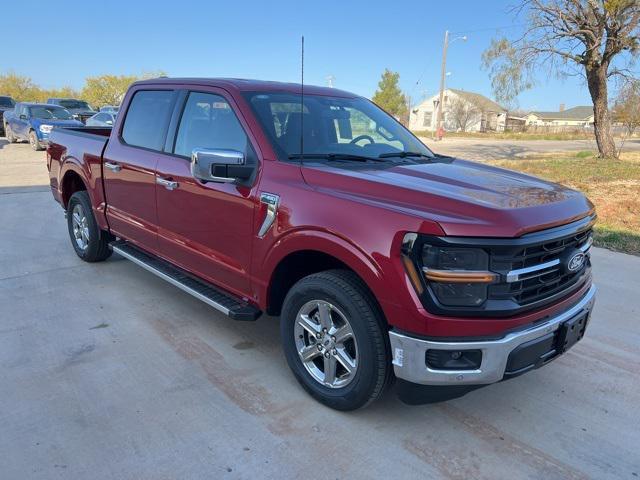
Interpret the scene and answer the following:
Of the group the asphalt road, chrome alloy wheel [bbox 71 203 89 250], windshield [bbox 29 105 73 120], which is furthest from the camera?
the asphalt road

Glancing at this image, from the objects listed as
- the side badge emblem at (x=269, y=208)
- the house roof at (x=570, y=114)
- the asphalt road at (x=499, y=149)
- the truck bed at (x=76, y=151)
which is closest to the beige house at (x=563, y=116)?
the house roof at (x=570, y=114)

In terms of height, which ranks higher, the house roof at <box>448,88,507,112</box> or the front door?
the house roof at <box>448,88,507,112</box>

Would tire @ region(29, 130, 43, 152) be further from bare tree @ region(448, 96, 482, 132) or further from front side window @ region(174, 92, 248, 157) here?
bare tree @ region(448, 96, 482, 132)

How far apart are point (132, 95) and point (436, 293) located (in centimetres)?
374

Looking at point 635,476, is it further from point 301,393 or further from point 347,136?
point 347,136

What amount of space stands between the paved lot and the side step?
37 centimetres

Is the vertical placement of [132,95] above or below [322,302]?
above

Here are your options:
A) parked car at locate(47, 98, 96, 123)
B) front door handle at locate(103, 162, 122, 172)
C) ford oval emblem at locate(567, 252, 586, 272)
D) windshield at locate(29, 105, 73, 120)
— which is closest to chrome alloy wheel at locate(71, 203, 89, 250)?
front door handle at locate(103, 162, 122, 172)

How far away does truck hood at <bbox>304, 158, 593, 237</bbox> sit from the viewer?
7.89 feet

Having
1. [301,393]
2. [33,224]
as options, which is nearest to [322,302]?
[301,393]

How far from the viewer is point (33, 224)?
7.50 m

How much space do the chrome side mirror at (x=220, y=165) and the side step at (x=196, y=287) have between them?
0.87 m

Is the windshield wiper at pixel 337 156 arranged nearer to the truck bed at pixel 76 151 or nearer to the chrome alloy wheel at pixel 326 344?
the chrome alloy wheel at pixel 326 344

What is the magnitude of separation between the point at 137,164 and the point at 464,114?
7389cm
